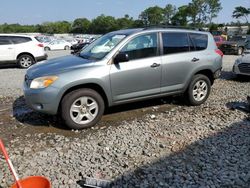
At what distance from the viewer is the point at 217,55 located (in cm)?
703

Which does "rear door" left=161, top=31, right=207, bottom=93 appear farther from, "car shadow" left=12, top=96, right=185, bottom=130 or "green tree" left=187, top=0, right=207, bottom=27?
"green tree" left=187, top=0, right=207, bottom=27

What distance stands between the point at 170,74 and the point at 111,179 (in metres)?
3.08

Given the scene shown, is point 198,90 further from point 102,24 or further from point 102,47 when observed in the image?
point 102,24

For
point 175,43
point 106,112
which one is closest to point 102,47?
point 106,112

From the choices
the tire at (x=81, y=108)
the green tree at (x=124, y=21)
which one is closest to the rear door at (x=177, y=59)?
the tire at (x=81, y=108)

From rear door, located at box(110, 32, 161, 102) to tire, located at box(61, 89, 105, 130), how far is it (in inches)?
15.6

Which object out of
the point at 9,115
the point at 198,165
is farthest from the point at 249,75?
the point at 9,115

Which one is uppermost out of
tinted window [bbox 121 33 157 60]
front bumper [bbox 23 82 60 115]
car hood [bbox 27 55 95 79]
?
tinted window [bbox 121 33 157 60]

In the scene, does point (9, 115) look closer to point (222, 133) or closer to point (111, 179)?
point (111, 179)

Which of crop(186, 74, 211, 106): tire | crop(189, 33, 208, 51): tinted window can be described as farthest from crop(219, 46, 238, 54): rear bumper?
crop(186, 74, 211, 106): tire

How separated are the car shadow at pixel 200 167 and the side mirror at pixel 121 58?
183 centimetres

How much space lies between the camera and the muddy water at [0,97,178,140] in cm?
539

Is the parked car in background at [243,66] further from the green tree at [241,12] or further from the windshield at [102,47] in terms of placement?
the green tree at [241,12]

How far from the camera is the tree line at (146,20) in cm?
8462
